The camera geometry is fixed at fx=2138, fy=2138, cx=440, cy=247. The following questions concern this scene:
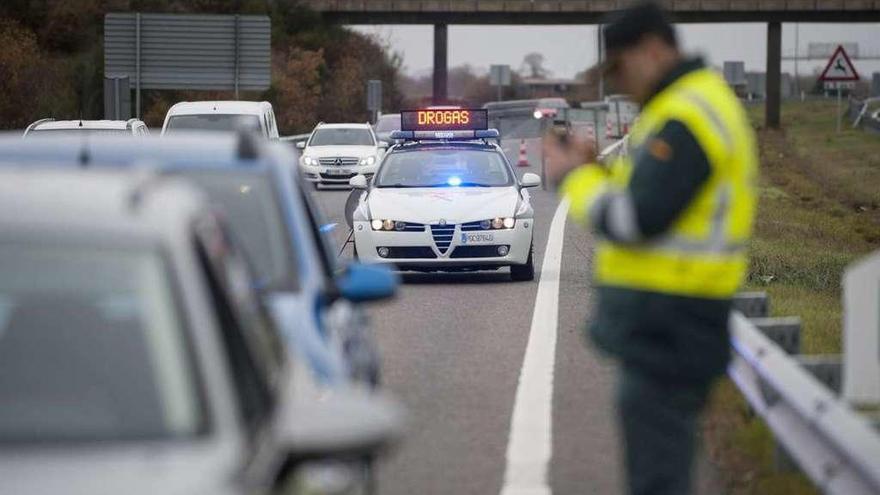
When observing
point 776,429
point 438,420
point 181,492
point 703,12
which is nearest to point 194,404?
point 181,492

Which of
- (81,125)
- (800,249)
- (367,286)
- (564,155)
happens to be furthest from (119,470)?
(81,125)

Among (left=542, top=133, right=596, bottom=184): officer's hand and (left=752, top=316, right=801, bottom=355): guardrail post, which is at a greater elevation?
(left=542, top=133, right=596, bottom=184): officer's hand

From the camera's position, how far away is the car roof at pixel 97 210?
5.12m

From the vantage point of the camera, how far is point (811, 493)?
27.3ft

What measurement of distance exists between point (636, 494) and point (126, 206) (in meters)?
2.01

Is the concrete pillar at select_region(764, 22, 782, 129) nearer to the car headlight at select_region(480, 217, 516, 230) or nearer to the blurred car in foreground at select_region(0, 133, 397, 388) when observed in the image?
the car headlight at select_region(480, 217, 516, 230)

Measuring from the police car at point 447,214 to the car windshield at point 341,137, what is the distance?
23.9 metres

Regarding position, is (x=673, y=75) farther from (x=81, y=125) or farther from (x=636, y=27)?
(x=81, y=125)

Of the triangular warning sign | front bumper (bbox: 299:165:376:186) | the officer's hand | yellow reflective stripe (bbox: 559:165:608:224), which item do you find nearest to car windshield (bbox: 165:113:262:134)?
front bumper (bbox: 299:165:376:186)

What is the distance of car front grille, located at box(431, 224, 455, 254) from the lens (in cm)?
Result: 1992

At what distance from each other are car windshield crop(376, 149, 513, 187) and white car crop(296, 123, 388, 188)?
21.2m

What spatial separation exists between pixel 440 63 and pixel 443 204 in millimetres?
65463

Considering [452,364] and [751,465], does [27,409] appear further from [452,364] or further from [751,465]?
[452,364]

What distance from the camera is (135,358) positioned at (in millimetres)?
5059
